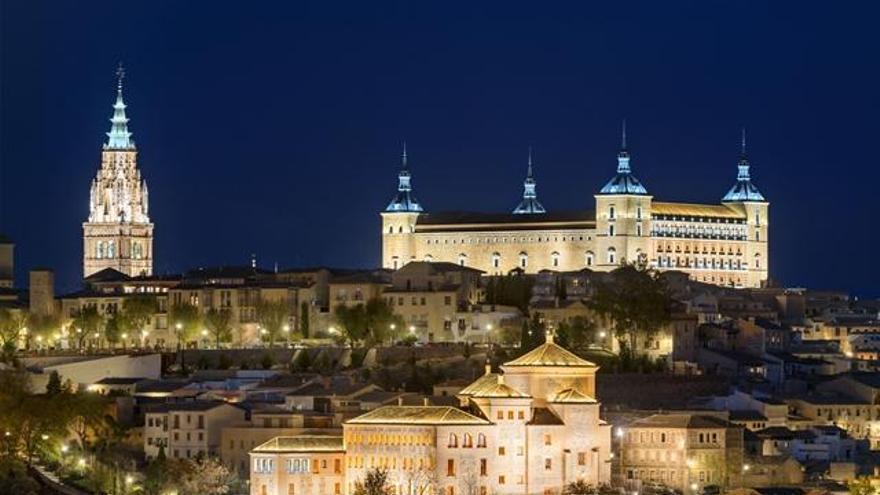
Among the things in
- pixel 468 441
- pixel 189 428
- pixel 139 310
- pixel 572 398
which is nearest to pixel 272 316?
pixel 139 310

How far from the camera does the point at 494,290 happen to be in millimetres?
94500

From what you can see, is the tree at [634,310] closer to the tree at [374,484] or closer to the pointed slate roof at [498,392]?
the pointed slate roof at [498,392]

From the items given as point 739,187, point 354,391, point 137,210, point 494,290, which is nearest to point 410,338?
point 494,290

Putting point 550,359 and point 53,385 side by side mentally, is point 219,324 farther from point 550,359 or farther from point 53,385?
point 550,359

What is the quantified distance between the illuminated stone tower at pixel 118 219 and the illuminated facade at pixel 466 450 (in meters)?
52.1

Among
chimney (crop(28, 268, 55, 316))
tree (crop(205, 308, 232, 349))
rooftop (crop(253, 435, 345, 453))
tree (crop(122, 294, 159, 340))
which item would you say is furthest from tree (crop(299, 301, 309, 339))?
rooftop (crop(253, 435, 345, 453))

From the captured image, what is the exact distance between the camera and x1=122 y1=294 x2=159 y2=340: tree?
93.4 m

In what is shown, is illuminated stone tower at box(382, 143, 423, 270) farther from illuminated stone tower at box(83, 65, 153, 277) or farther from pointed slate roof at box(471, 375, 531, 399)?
pointed slate roof at box(471, 375, 531, 399)

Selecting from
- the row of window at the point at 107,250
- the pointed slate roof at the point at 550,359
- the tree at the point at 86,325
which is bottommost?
the pointed slate roof at the point at 550,359

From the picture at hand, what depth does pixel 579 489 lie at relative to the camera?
6312 cm

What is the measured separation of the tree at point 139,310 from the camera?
93.4m

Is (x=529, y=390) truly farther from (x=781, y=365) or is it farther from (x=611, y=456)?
(x=781, y=365)

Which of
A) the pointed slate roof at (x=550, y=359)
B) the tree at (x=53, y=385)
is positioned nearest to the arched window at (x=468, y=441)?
the pointed slate roof at (x=550, y=359)

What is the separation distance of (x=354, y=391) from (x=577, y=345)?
1202cm
